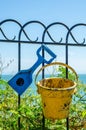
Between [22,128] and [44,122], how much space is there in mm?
216

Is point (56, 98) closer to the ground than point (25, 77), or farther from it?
closer to the ground

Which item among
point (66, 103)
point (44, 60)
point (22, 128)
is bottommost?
point (22, 128)

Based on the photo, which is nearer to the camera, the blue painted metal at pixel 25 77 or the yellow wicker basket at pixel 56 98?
the yellow wicker basket at pixel 56 98

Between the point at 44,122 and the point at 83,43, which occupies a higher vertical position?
the point at 83,43

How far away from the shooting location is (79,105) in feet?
14.3

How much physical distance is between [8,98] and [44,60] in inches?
23.6

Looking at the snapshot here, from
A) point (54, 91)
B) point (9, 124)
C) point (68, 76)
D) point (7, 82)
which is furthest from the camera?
point (68, 76)

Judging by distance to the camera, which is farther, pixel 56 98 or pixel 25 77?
pixel 25 77

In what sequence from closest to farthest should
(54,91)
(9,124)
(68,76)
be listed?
(54,91) < (9,124) < (68,76)

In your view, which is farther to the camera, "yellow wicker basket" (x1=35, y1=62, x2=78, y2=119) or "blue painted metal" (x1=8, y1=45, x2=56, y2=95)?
"blue painted metal" (x1=8, y1=45, x2=56, y2=95)

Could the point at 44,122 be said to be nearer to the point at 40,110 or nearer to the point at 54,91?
the point at 40,110

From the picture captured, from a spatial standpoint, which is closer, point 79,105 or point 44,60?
point 44,60

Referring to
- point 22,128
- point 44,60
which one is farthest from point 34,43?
point 22,128

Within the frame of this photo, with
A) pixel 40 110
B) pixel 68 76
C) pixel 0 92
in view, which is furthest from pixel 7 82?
pixel 68 76
